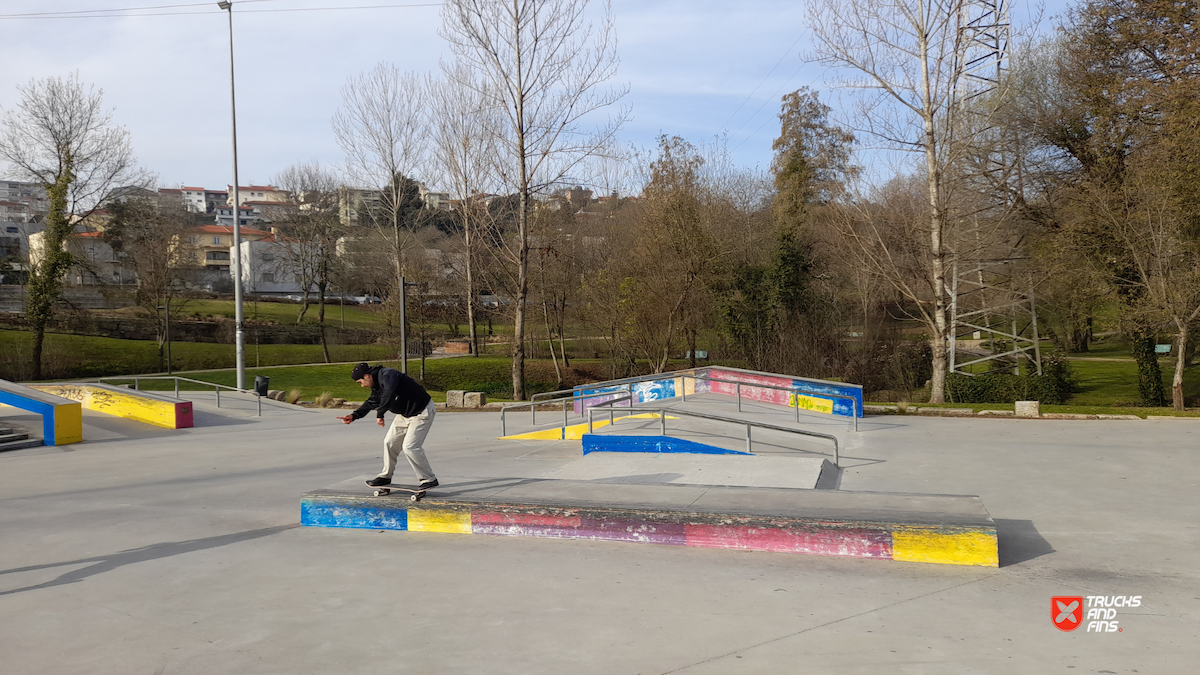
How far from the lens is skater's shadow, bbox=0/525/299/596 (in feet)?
22.0

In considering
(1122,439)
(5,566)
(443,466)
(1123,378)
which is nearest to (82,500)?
(5,566)

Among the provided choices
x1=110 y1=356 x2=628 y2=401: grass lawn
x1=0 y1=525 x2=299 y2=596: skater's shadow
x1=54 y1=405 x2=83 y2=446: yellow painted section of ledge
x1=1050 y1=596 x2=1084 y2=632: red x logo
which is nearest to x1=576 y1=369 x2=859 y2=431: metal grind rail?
x1=0 y1=525 x2=299 y2=596: skater's shadow

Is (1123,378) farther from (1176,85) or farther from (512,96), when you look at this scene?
(512,96)

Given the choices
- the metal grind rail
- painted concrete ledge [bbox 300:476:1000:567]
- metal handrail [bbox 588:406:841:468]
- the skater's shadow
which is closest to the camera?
painted concrete ledge [bbox 300:476:1000:567]

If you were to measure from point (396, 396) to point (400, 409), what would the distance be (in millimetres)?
151

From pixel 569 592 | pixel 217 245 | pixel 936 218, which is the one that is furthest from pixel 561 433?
pixel 217 245

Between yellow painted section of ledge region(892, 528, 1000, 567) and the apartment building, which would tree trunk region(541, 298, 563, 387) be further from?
the apartment building

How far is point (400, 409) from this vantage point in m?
7.95

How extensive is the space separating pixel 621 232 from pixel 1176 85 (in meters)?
20.2

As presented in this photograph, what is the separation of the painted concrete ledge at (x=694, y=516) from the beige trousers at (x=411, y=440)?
32 cm

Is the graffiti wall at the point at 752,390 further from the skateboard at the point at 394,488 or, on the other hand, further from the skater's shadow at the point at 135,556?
the skater's shadow at the point at 135,556

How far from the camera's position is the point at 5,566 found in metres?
7.07

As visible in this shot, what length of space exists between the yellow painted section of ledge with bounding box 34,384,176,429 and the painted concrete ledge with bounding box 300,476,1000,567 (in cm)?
1144

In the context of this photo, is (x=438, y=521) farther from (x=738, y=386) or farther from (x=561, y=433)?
(x=738, y=386)
